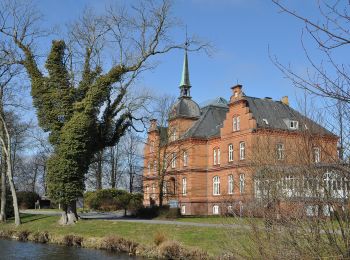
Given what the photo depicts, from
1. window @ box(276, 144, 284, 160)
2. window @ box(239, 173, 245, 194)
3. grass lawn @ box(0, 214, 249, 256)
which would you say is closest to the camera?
window @ box(276, 144, 284, 160)

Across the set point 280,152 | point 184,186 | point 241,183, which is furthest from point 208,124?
point 280,152

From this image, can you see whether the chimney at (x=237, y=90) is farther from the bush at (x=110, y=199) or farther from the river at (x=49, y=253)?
the river at (x=49, y=253)

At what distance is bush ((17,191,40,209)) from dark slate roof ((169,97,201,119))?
2505 cm

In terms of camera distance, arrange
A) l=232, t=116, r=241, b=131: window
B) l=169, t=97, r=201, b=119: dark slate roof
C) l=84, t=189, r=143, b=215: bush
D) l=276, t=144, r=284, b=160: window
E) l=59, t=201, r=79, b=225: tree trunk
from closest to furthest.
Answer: l=276, t=144, r=284, b=160: window < l=59, t=201, r=79, b=225: tree trunk < l=232, t=116, r=241, b=131: window < l=84, t=189, r=143, b=215: bush < l=169, t=97, r=201, b=119: dark slate roof

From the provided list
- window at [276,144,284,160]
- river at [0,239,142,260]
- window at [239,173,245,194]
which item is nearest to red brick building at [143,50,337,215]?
river at [0,239,142,260]

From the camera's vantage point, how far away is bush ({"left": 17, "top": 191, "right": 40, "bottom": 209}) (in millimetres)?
61781

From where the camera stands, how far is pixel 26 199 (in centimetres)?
6269

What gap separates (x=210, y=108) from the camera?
178 ft

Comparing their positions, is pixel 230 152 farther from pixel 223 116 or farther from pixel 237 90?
pixel 223 116

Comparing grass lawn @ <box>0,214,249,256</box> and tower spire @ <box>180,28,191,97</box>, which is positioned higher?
tower spire @ <box>180,28,191,97</box>

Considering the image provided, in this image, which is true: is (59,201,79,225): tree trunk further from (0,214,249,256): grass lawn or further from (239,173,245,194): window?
(239,173,245,194): window

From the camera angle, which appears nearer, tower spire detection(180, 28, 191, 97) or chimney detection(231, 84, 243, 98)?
chimney detection(231, 84, 243, 98)

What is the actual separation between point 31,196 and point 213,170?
28.1m

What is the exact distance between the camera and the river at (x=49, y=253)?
19.2 metres
